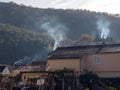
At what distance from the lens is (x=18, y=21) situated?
14338cm

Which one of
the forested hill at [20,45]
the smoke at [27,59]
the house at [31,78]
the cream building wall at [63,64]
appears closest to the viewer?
the house at [31,78]

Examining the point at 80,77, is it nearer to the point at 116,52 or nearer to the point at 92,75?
the point at 92,75

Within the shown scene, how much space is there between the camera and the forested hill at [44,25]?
114 meters

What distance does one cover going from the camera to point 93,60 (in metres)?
52.9

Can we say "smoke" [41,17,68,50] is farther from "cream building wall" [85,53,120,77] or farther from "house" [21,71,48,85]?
"house" [21,71,48,85]

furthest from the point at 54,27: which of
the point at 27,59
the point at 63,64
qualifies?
the point at 63,64

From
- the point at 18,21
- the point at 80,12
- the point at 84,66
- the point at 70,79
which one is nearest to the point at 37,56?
the point at 18,21

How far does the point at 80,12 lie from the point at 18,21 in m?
26.0

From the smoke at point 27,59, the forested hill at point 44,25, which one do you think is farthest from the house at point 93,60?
the forested hill at point 44,25

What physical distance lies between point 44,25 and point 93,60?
98.7 meters

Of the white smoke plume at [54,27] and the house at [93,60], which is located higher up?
the white smoke plume at [54,27]

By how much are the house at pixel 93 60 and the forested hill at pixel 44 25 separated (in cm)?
5633

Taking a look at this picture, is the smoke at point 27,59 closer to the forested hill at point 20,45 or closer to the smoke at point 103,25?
the forested hill at point 20,45

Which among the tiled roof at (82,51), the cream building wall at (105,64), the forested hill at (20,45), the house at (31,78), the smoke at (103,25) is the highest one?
the smoke at (103,25)
